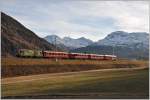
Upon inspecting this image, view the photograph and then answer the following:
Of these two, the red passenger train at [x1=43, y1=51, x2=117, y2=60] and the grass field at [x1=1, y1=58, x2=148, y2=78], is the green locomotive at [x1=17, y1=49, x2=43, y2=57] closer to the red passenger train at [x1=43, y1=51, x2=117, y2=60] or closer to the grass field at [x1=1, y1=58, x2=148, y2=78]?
the red passenger train at [x1=43, y1=51, x2=117, y2=60]

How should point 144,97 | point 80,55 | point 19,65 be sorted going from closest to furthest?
point 144,97 < point 19,65 < point 80,55

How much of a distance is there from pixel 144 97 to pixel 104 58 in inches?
4250

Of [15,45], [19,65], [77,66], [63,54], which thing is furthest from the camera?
[15,45]

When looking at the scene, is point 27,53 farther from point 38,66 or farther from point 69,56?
point 69,56

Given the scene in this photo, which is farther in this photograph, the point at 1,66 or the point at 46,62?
the point at 46,62

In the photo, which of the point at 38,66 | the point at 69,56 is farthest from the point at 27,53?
the point at 69,56

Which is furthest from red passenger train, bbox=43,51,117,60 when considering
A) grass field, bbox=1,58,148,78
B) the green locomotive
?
grass field, bbox=1,58,148,78

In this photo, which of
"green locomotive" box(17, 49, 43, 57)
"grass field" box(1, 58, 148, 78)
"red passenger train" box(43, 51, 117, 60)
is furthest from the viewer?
"red passenger train" box(43, 51, 117, 60)

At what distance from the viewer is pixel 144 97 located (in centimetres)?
3516

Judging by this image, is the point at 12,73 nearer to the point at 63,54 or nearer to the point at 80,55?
the point at 63,54

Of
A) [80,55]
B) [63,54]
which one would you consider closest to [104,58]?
[80,55]

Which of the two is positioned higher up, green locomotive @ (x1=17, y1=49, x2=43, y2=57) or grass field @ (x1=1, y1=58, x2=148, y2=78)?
green locomotive @ (x1=17, y1=49, x2=43, y2=57)

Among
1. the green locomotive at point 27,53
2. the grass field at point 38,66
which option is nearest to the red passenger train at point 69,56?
the green locomotive at point 27,53

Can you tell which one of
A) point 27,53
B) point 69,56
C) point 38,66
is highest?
point 27,53
